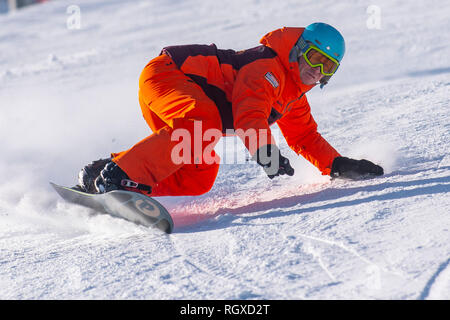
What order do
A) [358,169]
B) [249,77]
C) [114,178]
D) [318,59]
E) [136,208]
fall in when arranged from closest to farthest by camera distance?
1. [136,208]
2. [114,178]
3. [249,77]
4. [318,59]
5. [358,169]

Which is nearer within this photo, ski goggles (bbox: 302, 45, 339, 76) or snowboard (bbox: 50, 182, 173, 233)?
snowboard (bbox: 50, 182, 173, 233)

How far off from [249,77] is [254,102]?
0.19 meters

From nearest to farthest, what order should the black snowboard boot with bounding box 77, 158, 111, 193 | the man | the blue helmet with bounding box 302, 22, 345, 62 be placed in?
A: the man → the blue helmet with bounding box 302, 22, 345, 62 → the black snowboard boot with bounding box 77, 158, 111, 193

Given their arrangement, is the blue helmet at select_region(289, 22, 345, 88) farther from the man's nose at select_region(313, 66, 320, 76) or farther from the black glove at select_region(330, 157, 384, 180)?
the black glove at select_region(330, 157, 384, 180)

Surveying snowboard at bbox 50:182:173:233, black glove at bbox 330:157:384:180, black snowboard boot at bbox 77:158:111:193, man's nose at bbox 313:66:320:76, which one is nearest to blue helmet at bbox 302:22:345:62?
man's nose at bbox 313:66:320:76

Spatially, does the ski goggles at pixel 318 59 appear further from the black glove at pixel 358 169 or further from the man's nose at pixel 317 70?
the black glove at pixel 358 169

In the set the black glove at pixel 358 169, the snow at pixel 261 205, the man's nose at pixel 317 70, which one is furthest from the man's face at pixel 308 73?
the snow at pixel 261 205

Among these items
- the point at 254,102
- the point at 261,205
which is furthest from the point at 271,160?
the point at 261,205

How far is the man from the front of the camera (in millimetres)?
3109

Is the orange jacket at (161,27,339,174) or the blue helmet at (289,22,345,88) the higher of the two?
the blue helmet at (289,22,345,88)

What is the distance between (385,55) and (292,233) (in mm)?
5251

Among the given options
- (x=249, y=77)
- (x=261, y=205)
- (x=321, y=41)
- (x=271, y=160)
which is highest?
(x=321, y=41)

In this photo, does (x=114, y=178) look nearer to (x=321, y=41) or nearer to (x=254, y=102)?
(x=254, y=102)

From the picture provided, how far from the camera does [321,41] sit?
333 centimetres
